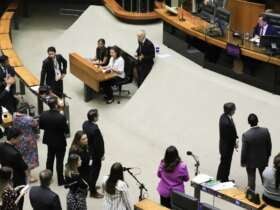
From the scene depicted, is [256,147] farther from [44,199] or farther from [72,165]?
[44,199]

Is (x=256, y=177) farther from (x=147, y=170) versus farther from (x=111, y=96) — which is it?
(x=111, y=96)

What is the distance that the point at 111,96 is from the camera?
471 inches

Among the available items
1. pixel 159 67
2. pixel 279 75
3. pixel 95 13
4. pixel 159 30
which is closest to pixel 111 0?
pixel 95 13

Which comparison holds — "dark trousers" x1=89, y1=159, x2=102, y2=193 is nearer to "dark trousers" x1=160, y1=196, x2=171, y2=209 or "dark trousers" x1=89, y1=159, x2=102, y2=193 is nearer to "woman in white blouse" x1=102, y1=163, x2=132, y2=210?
"dark trousers" x1=160, y1=196, x2=171, y2=209

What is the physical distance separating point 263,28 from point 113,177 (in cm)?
546

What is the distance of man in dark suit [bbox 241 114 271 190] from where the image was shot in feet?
26.0

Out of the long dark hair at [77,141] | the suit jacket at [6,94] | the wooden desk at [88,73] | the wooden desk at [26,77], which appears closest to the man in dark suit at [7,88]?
the suit jacket at [6,94]

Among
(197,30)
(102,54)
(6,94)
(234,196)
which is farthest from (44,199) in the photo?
(197,30)

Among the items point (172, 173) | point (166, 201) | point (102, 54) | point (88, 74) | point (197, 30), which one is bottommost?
point (166, 201)

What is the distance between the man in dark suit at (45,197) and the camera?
6.36 meters

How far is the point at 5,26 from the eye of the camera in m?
15.7

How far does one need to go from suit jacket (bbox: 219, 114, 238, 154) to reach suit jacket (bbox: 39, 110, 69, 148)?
2.24 meters

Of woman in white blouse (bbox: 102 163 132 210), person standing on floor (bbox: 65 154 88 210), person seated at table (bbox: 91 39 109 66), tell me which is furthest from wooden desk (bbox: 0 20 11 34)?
woman in white blouse (bbox: 102 163 132 210)

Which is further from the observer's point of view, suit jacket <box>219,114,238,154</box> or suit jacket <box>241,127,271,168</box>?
suit jacket <box>219,114,238,154</box>
